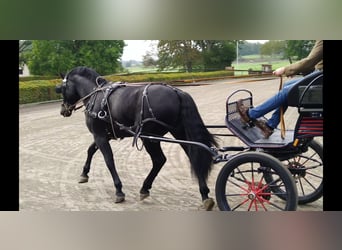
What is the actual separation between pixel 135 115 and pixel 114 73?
21.0 inches

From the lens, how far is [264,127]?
3311mm

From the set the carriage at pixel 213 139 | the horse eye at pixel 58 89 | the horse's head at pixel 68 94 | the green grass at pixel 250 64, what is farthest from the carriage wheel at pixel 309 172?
the horse eye at pixel 58 89

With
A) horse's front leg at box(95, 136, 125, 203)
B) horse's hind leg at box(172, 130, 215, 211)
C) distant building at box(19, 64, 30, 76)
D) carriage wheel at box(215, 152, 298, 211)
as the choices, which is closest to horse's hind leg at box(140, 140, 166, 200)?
horse's front leg at box(95, 136, 125, 203)

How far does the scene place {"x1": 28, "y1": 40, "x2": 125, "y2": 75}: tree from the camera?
3.69 metres

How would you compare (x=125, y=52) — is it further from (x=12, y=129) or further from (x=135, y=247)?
(x=135, y=247)

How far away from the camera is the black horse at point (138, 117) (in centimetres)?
344

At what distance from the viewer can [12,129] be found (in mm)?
3869

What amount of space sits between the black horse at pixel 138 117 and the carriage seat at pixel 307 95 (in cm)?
74


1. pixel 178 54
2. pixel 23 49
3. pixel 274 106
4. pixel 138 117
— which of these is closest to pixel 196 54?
pixel 178 54

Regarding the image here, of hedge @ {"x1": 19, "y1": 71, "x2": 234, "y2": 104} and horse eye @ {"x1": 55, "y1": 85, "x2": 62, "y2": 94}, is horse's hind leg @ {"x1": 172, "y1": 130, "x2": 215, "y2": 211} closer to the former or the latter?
hedge @ {"x1": 19, "y1": 71, "x2": 234, "y2": 104}

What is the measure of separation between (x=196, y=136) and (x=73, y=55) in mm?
1378
